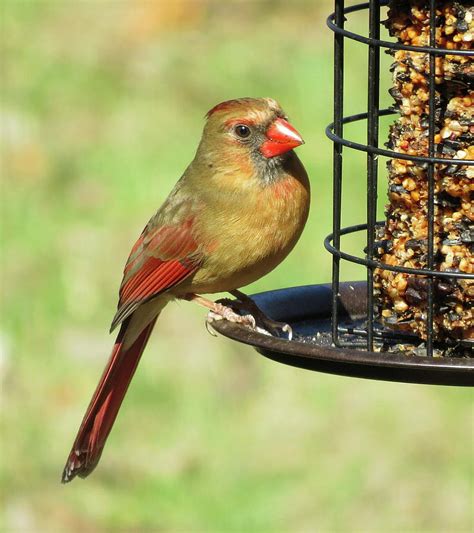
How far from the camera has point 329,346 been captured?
390cm

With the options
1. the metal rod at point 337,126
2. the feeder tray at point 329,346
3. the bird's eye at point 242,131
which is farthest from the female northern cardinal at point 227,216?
the metal rod at point 337,126

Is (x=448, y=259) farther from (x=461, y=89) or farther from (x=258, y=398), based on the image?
(x=258, y=398)

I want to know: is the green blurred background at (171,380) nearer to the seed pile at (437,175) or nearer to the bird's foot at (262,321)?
the bird's foot at (262,321)

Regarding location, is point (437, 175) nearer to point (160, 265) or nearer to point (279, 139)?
point (279, 139)

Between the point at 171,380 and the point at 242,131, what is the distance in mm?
2125

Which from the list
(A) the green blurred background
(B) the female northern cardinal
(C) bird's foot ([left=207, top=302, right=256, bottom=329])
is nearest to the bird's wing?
(B) the female northern cardinal

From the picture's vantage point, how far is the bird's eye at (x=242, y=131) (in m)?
4.80

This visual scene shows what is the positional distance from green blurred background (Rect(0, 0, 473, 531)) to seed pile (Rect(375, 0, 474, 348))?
2001 mm

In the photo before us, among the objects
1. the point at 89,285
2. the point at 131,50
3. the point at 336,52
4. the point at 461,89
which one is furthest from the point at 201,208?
the point at 131,50

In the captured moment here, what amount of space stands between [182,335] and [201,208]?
217cm

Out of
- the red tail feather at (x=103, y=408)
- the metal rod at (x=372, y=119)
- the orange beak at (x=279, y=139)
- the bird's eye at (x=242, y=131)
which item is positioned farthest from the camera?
the red tail feather at (x=103, y=408)

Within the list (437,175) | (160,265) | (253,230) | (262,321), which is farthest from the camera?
(160,265)

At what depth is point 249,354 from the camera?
22.3ft

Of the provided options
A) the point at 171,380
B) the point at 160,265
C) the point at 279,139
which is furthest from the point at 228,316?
the point at 171,380
